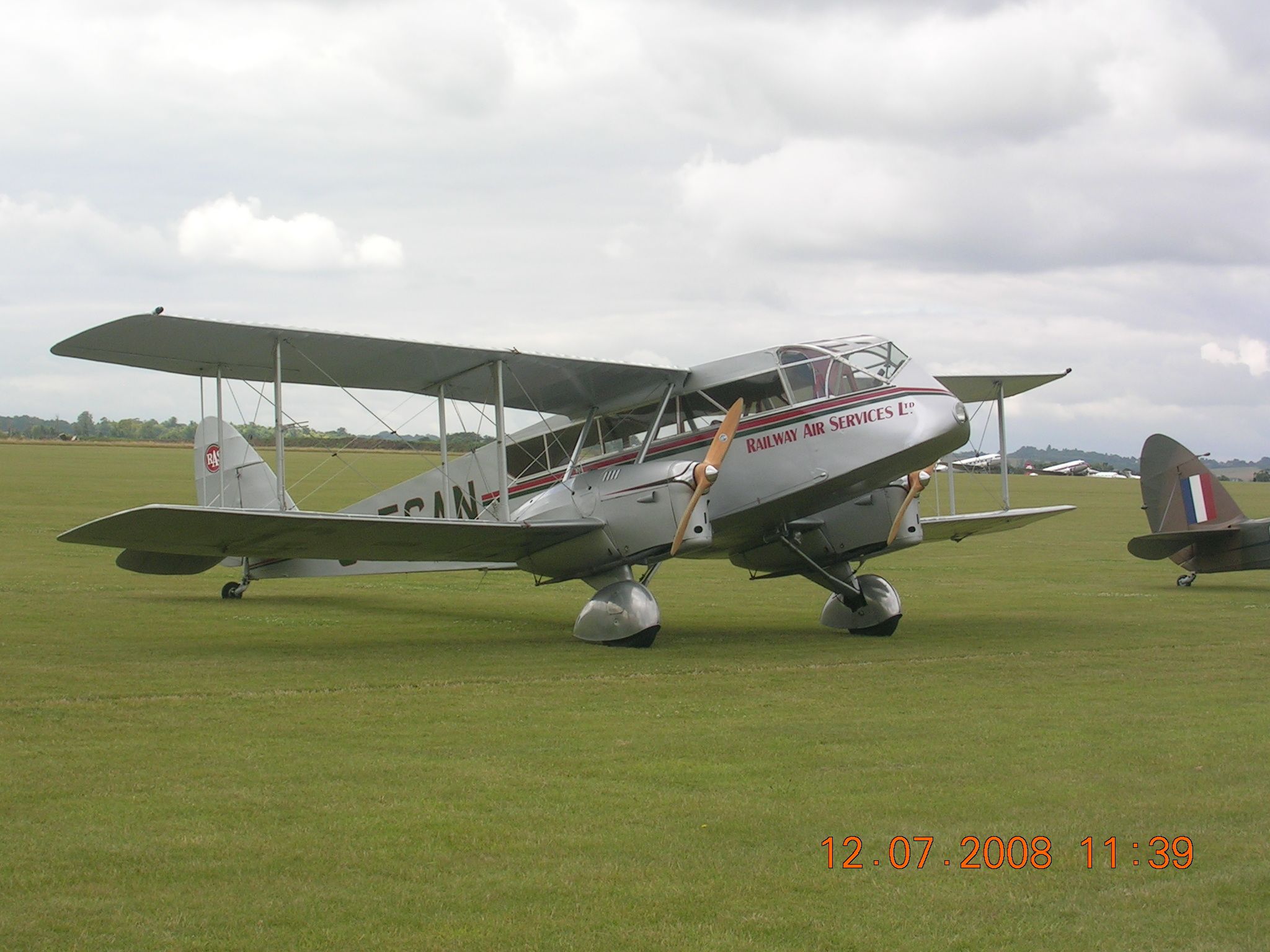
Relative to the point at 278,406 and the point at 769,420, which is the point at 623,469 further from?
the point at 278,406

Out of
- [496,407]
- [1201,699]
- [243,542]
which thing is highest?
[496,407]

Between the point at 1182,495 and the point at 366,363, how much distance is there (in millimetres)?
16241

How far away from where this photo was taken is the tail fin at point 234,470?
18.3m

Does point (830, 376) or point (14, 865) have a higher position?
point (830, 376)

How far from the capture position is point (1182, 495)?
23.0 metres

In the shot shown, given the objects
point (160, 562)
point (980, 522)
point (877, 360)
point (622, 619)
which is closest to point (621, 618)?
point (622, 619)

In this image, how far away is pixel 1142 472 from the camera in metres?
23.5

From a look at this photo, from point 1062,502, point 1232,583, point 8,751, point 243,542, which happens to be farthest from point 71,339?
point 1062,502

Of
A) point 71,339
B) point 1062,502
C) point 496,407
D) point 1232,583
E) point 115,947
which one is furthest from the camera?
point 1062,502

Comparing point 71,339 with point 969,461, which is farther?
point 969,461

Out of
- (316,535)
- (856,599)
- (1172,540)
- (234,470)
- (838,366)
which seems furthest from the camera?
(1172,540)

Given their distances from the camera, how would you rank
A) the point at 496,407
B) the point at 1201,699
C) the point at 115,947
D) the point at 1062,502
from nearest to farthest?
the point at 115,947
the point at 1201,699
the point at 496,407
the point at 1062,502

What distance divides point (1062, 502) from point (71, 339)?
2471 inches

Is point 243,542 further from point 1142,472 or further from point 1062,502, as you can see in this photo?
point 1062,502
